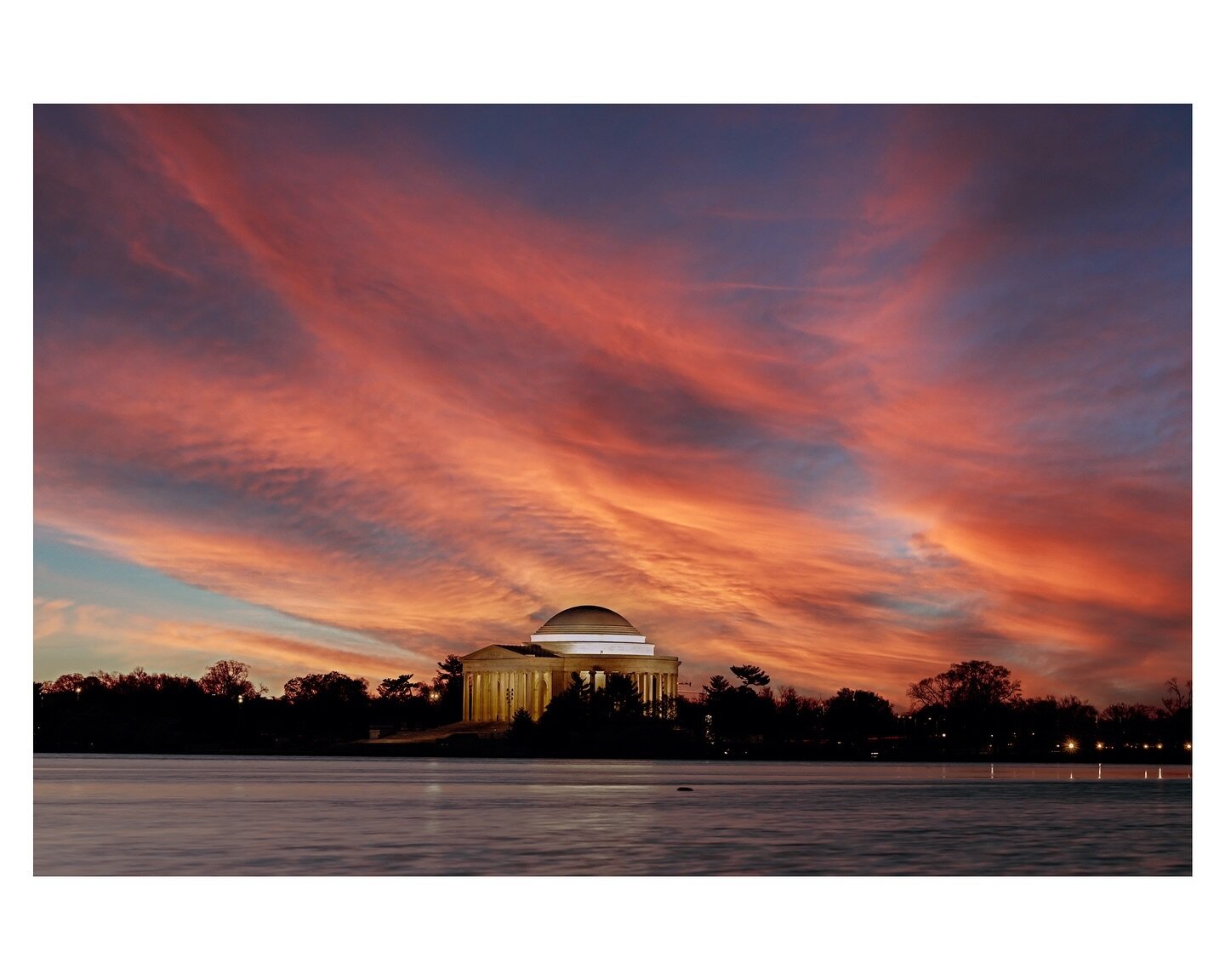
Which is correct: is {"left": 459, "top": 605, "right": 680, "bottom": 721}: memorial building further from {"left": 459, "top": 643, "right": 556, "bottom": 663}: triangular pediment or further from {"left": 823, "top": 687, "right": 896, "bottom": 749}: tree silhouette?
{"left": 823, "top": 687, "right": 896, "bottom": 749}: tree silhouette

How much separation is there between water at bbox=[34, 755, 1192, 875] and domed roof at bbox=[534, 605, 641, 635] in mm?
106299

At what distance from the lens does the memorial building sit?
178875 mm

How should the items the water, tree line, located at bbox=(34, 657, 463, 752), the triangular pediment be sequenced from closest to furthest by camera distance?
the water < tree line, located at bbox=(34, 657, 463, 752) < the triangular pediment

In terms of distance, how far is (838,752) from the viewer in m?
145

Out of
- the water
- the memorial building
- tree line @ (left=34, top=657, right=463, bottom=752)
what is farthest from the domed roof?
the water

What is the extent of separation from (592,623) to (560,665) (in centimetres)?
582

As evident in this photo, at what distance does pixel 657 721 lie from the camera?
150 meters

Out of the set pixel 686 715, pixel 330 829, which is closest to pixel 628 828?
pixel 330 829

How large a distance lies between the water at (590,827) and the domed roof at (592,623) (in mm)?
106299

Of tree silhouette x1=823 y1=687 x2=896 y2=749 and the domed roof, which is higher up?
the domed roof

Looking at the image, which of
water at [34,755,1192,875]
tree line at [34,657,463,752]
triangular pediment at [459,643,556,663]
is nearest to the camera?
water at [34,755,1192,875]

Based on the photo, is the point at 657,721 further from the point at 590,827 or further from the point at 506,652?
the point at 590,827
